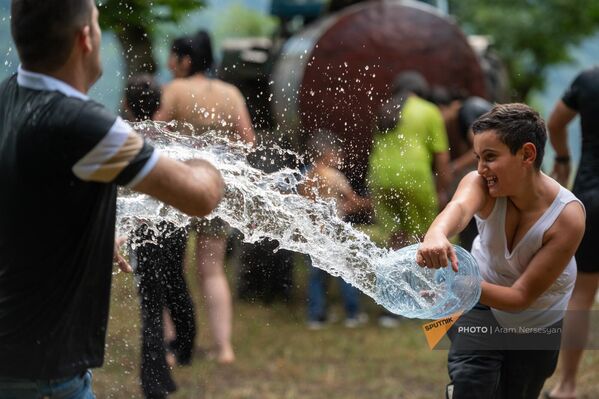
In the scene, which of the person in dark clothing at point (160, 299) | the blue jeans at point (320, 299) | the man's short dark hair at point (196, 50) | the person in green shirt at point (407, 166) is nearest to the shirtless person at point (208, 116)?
the man's short dark hair at point (196, 50)

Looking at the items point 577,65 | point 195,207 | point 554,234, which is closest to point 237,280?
point 554,234

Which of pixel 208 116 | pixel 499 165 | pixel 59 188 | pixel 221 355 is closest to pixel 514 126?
pixel 499 165

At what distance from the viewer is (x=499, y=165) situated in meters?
3.23

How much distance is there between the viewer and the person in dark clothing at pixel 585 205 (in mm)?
4941

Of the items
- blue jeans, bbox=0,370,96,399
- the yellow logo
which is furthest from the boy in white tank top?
blue jeans, bbox=0,370,96,399

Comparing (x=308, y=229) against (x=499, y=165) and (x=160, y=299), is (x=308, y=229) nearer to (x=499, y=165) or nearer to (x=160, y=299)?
(x=499, y=165)

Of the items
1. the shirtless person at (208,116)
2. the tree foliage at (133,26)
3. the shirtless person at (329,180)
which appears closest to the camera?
the shirtless person at (329,180)

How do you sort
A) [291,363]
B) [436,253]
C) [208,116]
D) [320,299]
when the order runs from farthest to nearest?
[320,299] → [291,363] → [208,116] → [436,253]

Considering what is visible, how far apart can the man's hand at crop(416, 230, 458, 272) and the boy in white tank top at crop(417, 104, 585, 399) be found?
0.59ft

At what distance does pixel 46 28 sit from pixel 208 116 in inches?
112

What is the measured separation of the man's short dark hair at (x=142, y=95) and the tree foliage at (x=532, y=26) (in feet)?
38.1

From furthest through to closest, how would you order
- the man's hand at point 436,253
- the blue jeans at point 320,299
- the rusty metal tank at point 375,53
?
the blue jeans at point 320,299 → the rusty metal tank at point 375,53 → the man's hand at point 436,253

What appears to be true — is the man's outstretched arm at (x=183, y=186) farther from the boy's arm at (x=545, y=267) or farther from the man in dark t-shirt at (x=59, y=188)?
the boy's arm at (x=545, y=267)

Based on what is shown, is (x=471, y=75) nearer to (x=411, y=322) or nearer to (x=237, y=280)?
(x=411, y=322)
